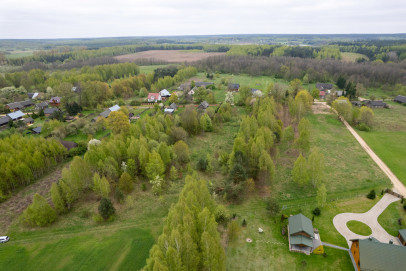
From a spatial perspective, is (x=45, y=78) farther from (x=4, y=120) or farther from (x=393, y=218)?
(x=393, y=218)

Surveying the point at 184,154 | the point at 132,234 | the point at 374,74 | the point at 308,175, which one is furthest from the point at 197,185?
the point at 374,74

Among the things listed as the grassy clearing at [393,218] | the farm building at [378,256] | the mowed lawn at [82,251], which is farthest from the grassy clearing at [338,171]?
the mowed lawn at [82,251]

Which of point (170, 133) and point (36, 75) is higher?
point (36, 75)

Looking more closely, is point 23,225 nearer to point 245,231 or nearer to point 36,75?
point 245,231

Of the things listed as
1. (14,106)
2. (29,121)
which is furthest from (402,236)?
(14,106)

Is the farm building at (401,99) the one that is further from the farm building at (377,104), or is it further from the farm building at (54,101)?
the farm building at (54,101)

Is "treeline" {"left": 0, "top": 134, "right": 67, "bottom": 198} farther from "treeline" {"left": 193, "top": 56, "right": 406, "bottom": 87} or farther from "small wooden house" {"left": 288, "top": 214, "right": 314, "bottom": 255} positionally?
"treeline" {"left": 193, "top": 56, "right": 406, "bottom": 87}
